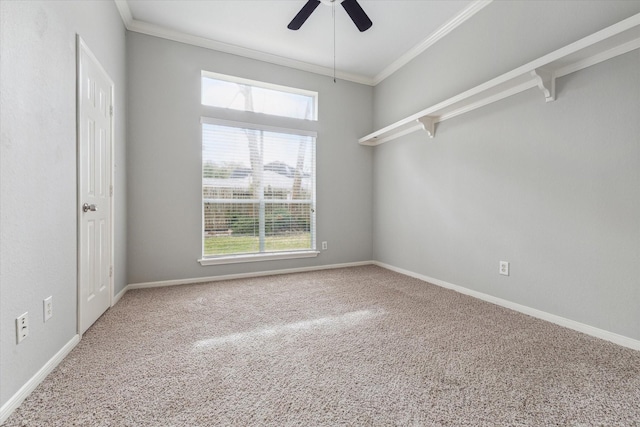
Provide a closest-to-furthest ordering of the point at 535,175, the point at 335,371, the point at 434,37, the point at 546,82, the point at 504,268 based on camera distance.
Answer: the point at 335,371, the point at 546,82, the point at 535,175, the point at 504,268, the point at 434,37

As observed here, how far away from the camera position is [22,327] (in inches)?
50.3

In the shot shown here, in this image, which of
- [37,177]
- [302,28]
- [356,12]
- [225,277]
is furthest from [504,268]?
[37,177]

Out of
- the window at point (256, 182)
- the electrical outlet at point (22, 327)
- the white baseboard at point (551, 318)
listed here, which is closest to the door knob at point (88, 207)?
the electrical outlet at point (22, 327)

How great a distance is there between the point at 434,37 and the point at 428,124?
3.28 feet

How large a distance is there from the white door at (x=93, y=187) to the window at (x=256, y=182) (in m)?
1.07

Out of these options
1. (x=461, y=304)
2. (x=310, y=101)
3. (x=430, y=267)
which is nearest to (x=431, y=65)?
(x=310, y=101)

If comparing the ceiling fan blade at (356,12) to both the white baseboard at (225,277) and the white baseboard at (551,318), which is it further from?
A: the white baseboard at (225,277)

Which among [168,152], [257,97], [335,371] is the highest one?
[257,97]

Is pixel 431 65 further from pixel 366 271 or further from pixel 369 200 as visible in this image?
pixel 366 271

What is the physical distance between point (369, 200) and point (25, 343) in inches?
152

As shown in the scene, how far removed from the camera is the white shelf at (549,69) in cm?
165

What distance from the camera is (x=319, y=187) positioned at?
404 cm

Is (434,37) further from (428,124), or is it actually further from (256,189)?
(256,189)

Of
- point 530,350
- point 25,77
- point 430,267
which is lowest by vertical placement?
point 530,350
